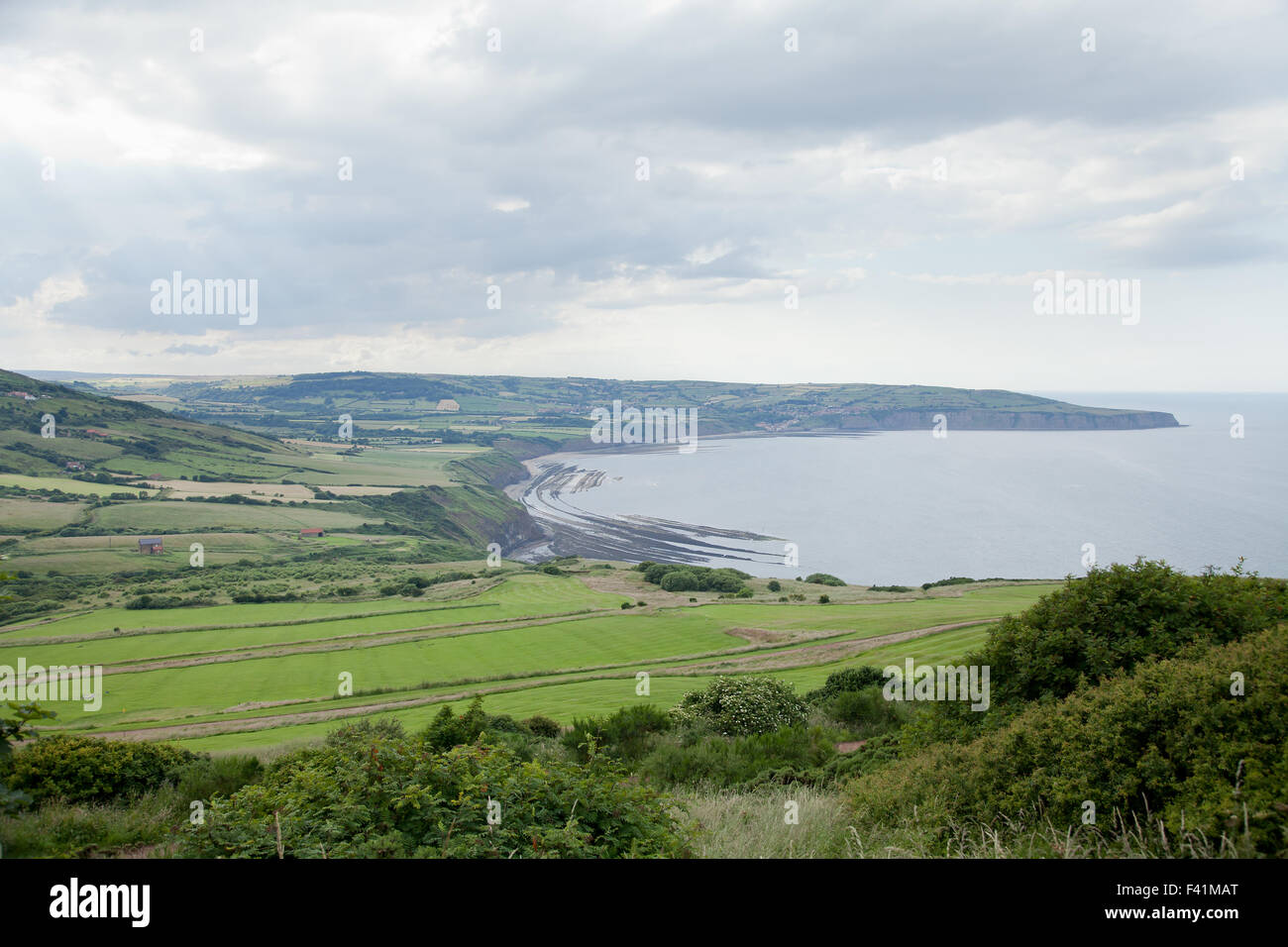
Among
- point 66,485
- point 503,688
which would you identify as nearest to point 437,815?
point 503,688

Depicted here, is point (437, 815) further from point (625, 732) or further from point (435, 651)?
point (435, 651)

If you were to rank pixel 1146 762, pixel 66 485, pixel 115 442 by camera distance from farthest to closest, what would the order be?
pixel 115 442 → pixel 66 485 → pixel 1146 762

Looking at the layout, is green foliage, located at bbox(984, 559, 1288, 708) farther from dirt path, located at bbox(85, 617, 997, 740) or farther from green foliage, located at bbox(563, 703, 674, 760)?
dirt path, located at bbox(85, 617, 997, 740)

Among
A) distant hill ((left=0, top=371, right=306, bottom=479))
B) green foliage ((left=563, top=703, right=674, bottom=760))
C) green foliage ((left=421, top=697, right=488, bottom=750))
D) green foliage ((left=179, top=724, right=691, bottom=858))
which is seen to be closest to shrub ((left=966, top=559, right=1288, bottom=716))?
green foliage ((left=179, top=724, right=691, bottom=858))

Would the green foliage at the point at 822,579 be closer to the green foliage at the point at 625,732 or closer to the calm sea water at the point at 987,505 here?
the calm sea water at the point at 987,505

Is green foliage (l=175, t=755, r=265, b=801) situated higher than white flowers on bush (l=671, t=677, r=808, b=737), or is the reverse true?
green foliage (l=175, t=755, r=265, b=801)

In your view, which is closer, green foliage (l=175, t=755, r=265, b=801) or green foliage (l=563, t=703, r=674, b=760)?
green foliage (l=175, t=755, r=265, b=801)

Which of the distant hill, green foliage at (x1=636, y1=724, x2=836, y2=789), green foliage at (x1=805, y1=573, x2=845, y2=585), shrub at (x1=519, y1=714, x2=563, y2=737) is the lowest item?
green foliage at (x1=805, y1=573, x2=845, y2=585)
